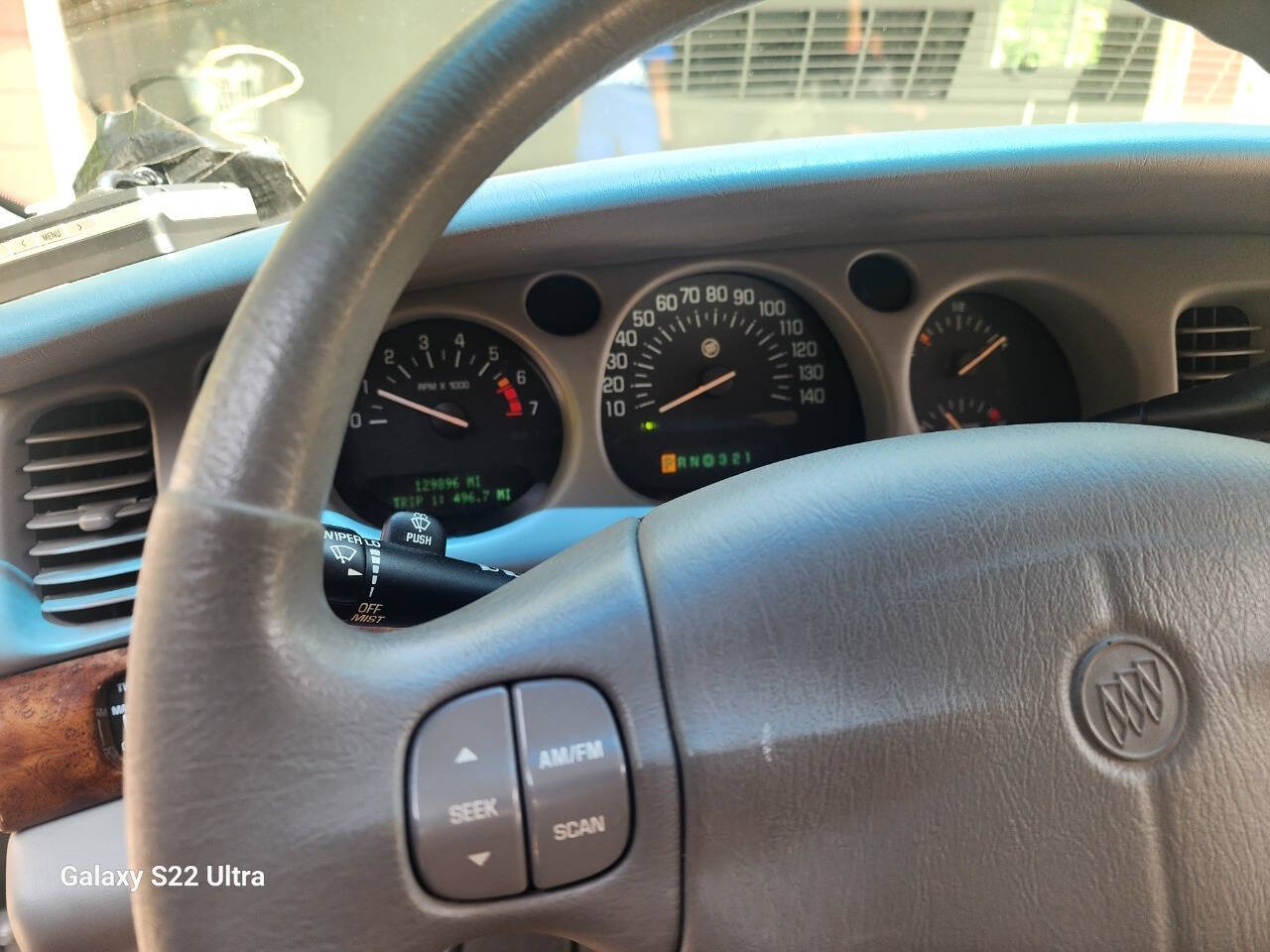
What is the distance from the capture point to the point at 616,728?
60 cm

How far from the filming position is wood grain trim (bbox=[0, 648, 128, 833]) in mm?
1138

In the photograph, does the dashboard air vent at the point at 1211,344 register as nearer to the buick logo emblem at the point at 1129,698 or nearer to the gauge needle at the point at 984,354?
the gauge needle at the point at 984,354

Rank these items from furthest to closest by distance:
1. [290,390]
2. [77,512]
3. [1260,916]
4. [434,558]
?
[77,512]
[434,558]
[1260,916]
[290,390]

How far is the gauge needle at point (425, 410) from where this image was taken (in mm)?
1490

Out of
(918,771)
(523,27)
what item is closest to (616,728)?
(918,771)

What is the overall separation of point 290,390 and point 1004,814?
1.72 feet

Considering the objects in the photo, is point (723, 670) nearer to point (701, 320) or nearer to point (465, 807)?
point (465, 807)

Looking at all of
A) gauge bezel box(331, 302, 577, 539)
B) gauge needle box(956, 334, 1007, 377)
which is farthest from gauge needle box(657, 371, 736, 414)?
gauge needle box(956, 334, 1007, 377)

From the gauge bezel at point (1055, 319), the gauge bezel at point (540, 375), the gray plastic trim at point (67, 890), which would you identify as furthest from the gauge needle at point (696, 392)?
the gray plastic trim at point (67, 890)

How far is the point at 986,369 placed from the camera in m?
1.71

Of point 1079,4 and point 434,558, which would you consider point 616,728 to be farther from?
point 1079,4

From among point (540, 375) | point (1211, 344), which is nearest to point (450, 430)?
point (540, 375)

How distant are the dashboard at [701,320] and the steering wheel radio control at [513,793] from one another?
31.1 inches

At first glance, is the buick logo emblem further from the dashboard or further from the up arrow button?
the dashboard
